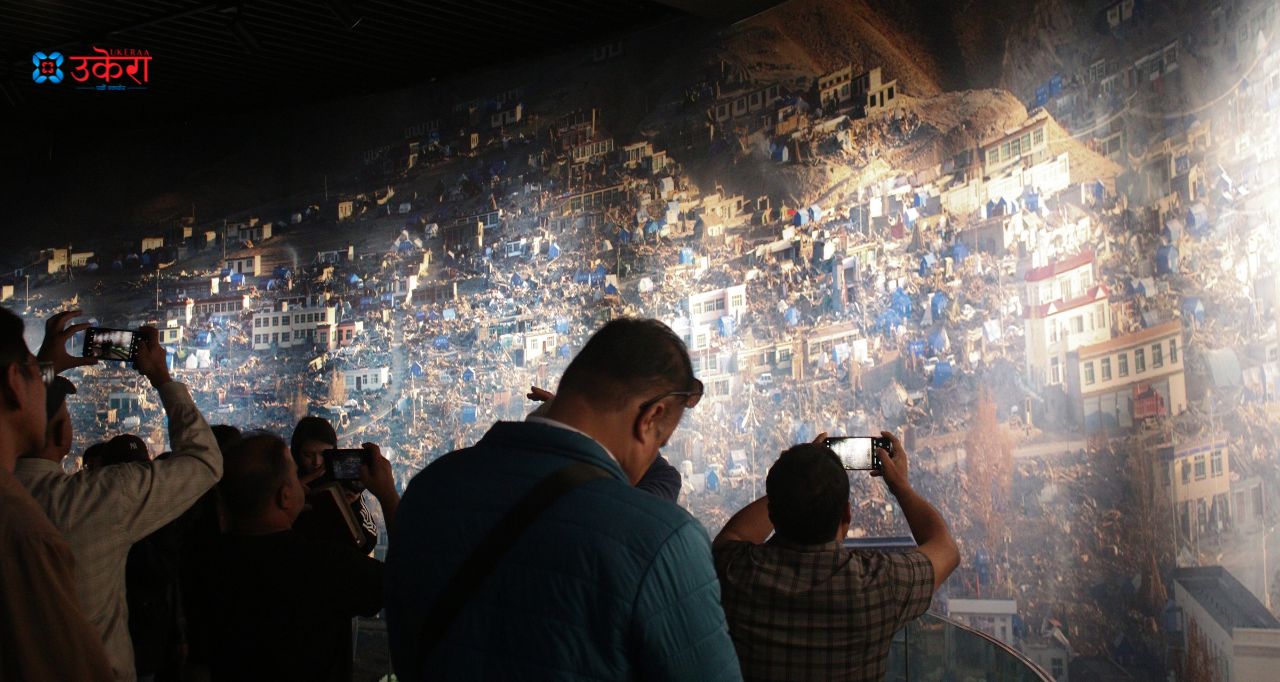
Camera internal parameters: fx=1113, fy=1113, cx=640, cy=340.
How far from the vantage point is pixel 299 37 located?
311 inches

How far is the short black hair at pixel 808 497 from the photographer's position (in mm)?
2125

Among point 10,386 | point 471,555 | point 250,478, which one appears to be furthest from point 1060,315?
point 10,386

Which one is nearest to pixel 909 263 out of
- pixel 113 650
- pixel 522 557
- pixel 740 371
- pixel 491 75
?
pixel 740 371

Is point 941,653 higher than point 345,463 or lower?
lower

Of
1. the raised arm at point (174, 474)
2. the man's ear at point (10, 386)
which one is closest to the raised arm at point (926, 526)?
the raised arm at point (174, 474)

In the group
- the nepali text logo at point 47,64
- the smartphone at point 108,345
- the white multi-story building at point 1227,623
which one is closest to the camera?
the smartphone at point 108,345

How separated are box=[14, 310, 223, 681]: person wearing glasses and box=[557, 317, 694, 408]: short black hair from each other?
127 centimetres

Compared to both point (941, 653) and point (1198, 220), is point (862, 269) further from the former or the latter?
point (941, 653)

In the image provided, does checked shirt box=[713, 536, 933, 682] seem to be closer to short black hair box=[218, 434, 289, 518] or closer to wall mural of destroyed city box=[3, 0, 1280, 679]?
short black hair box=[218, 434, 289, 518]

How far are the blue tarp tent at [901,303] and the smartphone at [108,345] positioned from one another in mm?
3843

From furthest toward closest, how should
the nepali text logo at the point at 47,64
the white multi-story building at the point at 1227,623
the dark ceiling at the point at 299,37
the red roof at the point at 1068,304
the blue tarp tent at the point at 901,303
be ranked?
the nepali text logo at the point at 47,64, the dark ceiling at the point at 299,37, the blue tarp tent at the point at 901,303, the red roof at the point at 1068,304, the white multi-story building at the point at 1227,623

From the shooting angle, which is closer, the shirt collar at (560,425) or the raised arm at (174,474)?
the shirt collar at (560,425)

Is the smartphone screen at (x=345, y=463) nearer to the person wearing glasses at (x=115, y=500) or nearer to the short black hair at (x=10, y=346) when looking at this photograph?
the person wearing glasses at (x=115, y=500)

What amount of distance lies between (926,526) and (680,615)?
4.19 ft
